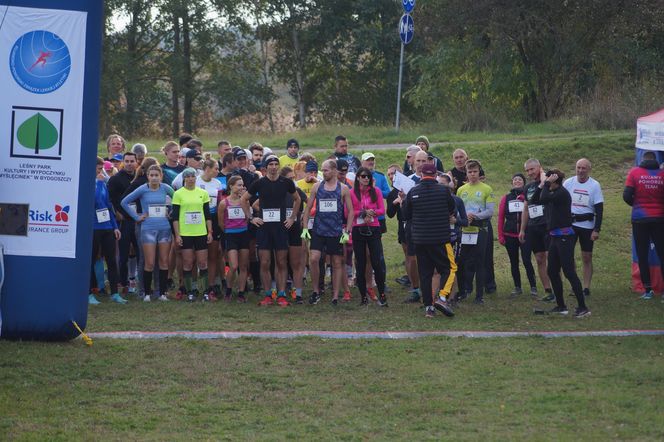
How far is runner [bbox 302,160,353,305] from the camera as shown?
1359 centimetres

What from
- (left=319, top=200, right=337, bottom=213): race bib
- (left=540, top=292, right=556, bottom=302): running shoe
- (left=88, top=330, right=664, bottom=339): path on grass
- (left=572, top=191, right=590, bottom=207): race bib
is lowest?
(left=88, top=330, right=664, bottom=339): path on grass

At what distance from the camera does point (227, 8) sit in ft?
134

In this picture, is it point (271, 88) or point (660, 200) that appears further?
point (271, 88)

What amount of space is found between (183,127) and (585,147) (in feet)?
69.5

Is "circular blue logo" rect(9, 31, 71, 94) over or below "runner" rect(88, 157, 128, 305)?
over

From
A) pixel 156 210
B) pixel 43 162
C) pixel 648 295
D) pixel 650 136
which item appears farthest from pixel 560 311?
pixel 43 162

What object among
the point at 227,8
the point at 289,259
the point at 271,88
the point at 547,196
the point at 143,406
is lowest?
the point at 143,406

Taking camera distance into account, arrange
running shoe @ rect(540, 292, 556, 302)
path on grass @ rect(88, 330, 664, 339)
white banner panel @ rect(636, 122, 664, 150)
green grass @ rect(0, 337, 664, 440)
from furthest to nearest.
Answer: running shoe @ rect(540, 292, 556, 302)
white banner panel @ rect(636, 122, 664, 150)
path on grass @ rect(88, 330, 664, 339)
green grass @ rect(0, 337, 664, 440)

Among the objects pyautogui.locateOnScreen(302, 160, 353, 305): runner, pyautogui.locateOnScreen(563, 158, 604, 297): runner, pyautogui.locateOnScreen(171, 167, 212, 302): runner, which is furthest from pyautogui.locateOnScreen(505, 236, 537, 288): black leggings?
pyautogui.locateOnScreen(171, 167, 212, 302): runner

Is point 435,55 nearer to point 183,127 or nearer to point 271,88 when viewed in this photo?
point 271,88

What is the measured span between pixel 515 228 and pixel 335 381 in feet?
19.4

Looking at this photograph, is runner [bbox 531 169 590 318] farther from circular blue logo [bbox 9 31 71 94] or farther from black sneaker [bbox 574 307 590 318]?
circular blue logo [bbox 9 31 71 94]

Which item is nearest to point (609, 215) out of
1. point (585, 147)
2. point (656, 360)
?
A: point (585, 147)

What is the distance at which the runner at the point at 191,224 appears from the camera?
44.8 feet
